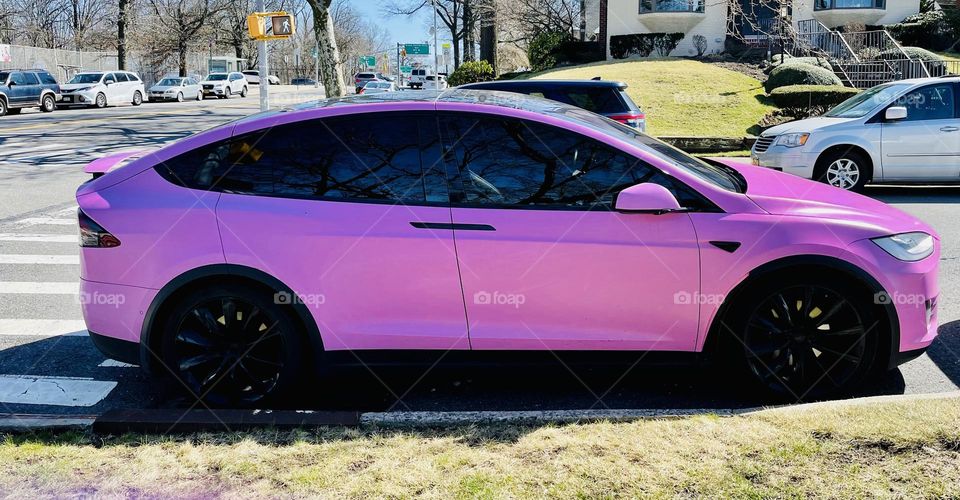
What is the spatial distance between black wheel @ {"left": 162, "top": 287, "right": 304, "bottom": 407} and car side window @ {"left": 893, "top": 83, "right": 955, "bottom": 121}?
10.2 meters

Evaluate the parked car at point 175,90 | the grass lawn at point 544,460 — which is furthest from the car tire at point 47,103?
the grass lawn at point 544,460

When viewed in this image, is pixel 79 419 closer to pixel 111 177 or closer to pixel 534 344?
pixel 111 177

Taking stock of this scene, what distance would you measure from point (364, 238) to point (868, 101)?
33.6ft

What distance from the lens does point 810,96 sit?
20.0 meters

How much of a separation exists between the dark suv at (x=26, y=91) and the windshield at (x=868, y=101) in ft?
101

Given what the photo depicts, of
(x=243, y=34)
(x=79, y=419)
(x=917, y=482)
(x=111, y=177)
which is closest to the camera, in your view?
(x=917, y=482)

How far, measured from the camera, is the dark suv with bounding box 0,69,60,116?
31.9 m

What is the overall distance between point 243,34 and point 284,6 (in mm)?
6479

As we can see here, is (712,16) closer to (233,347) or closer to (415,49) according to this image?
(233,347)

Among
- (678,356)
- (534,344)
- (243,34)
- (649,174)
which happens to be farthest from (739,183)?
(243,34)

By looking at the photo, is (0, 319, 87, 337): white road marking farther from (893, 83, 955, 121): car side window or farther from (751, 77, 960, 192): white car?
(893, 83, 955, 121): car side window

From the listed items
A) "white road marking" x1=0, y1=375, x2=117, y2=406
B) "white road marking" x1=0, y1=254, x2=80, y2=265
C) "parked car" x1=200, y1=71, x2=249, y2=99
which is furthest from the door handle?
"parked car" x1=200, y1=71, x2=249, y2=99

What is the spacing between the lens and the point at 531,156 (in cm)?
434

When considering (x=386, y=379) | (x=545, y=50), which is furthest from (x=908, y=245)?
(x=545, y=50)
